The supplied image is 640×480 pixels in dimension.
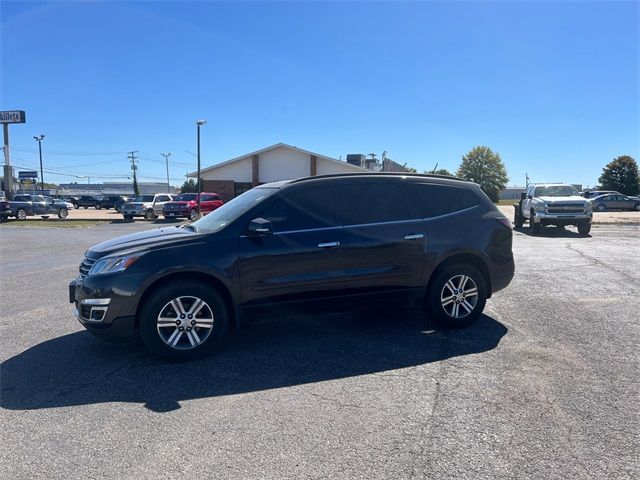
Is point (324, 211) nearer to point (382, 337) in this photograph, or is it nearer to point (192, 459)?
point (382, 337)

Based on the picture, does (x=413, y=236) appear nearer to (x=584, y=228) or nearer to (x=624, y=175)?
(x=584, y=228)

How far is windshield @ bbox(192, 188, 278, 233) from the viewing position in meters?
5.08

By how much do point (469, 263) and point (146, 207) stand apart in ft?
104

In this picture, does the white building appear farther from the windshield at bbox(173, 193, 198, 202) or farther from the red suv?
the red suv

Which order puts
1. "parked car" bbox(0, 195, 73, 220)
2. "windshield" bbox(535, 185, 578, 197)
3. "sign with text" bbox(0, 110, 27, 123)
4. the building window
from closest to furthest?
1. "windshield" bbox(535, 185, 578, 197)
2. "parked car" bbox(0, 195, 73, 220)
3. the building window
4. "sign with text" bbox(0, 110, 27, 123)

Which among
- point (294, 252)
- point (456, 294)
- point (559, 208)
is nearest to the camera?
point (294, 252)

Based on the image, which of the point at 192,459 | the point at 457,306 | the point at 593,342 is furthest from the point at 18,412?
the point at 593,342

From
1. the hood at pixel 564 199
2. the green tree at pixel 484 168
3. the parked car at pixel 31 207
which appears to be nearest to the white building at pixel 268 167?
the parked car at pixel 31 207

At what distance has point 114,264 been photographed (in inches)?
180

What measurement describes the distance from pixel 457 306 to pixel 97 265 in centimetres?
393

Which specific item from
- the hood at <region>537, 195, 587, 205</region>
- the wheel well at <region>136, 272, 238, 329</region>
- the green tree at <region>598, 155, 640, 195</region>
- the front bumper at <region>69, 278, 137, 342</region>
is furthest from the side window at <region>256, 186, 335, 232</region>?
the green tree at <region>598, 155, 640, 195</region>

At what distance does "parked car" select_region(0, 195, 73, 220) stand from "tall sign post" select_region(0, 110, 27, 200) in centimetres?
908

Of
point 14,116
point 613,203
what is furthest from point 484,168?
point 14,116

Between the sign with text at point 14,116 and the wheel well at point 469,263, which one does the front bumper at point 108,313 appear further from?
the sign with text at point 14,116
